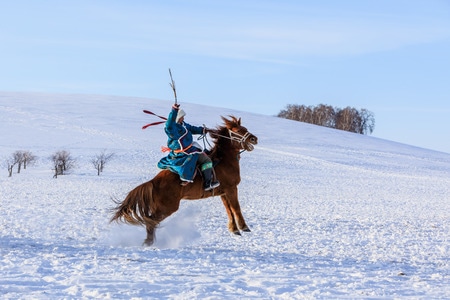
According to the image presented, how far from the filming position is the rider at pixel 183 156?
9297mm

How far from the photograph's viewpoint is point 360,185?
3384cm

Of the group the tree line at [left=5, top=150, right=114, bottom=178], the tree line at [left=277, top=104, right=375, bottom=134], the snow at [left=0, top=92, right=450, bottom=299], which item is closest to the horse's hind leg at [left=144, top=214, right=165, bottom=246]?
the snow at [left=0, top=92, right=450, bottom=299]

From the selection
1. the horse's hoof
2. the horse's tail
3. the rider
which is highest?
the rider

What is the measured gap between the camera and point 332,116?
96.8 metres

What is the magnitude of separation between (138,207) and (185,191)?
0.85 m

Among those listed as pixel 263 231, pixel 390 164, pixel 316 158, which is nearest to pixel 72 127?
pixel 316 158

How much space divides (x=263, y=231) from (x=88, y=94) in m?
79.0

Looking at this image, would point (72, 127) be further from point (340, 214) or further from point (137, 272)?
point (137, 272)

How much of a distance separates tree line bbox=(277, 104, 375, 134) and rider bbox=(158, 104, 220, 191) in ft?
281

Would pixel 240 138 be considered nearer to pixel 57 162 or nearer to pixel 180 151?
pixel 180 151

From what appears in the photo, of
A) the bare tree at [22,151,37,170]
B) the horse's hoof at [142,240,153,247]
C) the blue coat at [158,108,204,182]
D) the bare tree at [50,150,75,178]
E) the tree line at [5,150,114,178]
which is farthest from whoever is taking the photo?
the bare tree at [22,151,37,170]

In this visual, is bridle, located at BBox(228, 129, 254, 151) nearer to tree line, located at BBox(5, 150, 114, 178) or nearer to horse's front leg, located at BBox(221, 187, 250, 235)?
horse's front leg, located at BBox(221, 187, 250, 235)

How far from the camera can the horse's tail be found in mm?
9023

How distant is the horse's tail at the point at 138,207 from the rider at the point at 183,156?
58 cm
